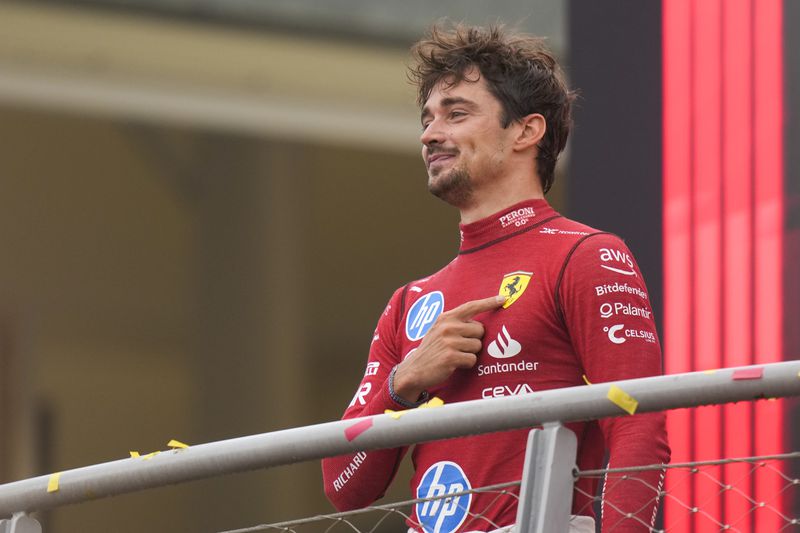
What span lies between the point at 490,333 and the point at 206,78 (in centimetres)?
783

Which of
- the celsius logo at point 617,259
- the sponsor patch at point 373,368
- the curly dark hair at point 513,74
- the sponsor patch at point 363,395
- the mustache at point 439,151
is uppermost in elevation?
the curly dark hair at point 513,74

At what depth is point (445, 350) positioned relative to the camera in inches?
116

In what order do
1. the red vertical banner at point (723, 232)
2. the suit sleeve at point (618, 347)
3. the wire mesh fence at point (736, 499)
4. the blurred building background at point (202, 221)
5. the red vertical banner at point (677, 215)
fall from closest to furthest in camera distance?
the suit sleeve at point (618, 347) → the wire mesh fence at point (736, 499) → the red vertical banner at point (723, 232) → the red vertical banner at point (677, 215) → the blurred building background at point (202, 221)

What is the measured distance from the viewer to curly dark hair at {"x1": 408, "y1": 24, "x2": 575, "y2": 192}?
10.9 ft

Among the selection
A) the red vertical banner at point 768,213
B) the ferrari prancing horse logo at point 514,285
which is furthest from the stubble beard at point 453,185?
the red vertical banner at point 768,213

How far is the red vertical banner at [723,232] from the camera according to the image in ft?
13.1

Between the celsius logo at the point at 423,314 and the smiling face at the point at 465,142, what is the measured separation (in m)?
0.20

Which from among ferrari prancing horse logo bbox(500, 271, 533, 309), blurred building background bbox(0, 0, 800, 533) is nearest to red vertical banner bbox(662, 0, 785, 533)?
blurred building background bbox(0, 0, 800, 533)

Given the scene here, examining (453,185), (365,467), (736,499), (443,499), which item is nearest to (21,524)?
(365,467)

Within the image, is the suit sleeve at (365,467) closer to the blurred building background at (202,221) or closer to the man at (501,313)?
the man at (501,313)

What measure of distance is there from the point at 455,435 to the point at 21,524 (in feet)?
3.16

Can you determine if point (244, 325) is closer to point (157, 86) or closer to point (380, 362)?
point (157, 86)

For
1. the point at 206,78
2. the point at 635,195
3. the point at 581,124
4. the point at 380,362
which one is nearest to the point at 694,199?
the point at 635,195

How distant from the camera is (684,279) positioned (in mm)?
4191
